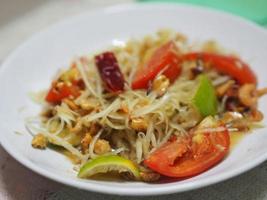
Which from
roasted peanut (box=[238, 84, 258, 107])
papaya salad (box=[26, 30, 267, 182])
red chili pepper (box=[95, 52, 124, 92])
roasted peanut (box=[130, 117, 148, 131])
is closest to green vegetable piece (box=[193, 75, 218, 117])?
papaya salad (box=[26, 30, 267, 182])

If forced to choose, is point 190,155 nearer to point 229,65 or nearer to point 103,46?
point 229,65

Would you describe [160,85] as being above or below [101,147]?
above

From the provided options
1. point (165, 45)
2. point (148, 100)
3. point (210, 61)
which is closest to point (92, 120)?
point (148, 100)

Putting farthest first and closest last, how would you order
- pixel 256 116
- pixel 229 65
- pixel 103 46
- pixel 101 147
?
pixel 103 46, pixel 229 65, pixel 256 116, pixel 101 147

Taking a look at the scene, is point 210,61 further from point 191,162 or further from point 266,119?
point 191,162

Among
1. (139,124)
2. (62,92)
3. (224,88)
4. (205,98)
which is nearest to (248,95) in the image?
(224,88)

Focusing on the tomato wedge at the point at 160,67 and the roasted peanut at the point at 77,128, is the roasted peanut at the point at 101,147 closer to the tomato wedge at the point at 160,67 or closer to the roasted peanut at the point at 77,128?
the roasted peanut at the point at 77,128
